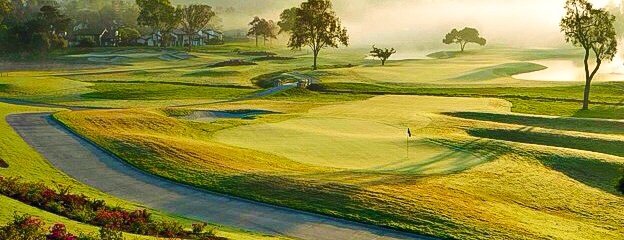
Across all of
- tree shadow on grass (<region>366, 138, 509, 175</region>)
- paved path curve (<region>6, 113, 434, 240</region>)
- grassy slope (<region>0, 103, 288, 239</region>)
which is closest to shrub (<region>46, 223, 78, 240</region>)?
grassy slope (<region>0, 103, 288, 239</region>)

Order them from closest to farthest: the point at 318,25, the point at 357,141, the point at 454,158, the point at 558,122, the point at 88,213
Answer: the point at 88,213 < the point at 454,158 < the point at 357,141 < the point at 558,122 < the point at 318,25

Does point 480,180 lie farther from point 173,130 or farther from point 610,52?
point 610,52

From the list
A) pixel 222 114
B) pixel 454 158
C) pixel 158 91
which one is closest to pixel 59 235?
pixel 454 158

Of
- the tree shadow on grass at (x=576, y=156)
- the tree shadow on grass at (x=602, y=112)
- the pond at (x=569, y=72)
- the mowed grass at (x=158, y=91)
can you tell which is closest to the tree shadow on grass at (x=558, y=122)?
the tree shadow on grass at (x=576, y=156)

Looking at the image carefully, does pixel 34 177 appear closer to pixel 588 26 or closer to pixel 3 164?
pixel 3 164

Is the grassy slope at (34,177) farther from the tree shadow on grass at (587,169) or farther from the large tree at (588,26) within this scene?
the large tree at (588,26)

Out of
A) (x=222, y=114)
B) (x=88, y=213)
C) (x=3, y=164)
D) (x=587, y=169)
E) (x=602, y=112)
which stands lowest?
(x=602, y=112)
